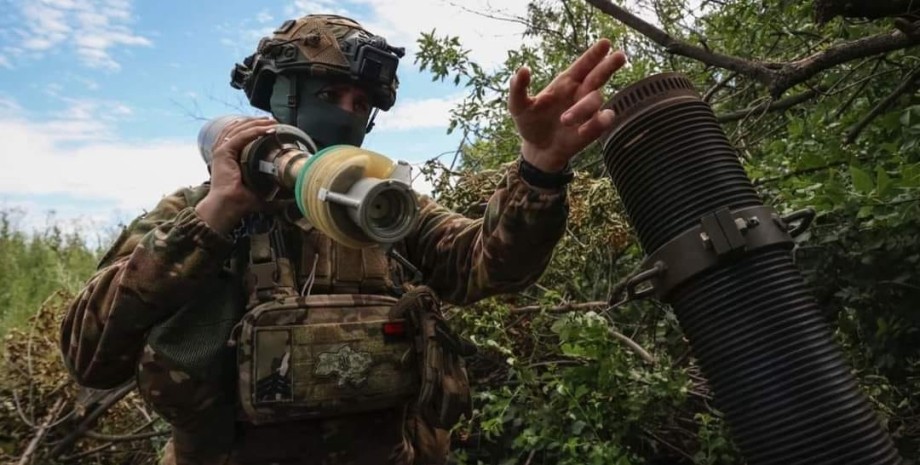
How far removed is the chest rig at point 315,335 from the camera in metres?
1.85

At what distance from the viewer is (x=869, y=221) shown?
7.80ft

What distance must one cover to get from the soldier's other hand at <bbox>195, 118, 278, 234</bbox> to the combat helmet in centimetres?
35

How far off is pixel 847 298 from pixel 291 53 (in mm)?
1787

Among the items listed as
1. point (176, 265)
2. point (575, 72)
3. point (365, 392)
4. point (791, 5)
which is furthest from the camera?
point (791, 5)

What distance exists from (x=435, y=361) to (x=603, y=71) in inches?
30.7

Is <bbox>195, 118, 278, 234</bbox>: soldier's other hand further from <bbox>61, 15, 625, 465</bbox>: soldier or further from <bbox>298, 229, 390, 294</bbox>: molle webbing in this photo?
<bbox>298, 229, 390, 294</bbox>: molle webbing

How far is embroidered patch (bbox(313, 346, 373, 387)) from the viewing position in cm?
189

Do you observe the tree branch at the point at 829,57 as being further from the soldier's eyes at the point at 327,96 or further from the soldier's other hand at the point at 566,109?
the soldier's eyes at the point at 327,96

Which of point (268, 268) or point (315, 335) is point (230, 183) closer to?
point (268, 268)

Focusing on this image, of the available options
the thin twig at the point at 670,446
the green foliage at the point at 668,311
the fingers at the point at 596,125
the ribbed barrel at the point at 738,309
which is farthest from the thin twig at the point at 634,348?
the fingers at the point at 596,125

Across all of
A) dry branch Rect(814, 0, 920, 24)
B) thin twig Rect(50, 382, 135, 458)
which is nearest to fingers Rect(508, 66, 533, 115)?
dry branch Rect(814, 0, 920, 24)

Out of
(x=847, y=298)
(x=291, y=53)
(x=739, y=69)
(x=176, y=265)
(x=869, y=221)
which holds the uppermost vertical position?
(x=291, y=53)

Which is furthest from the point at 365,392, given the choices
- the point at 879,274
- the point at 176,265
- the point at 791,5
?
the point at 791,5

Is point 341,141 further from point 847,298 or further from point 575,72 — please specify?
point 847,298
